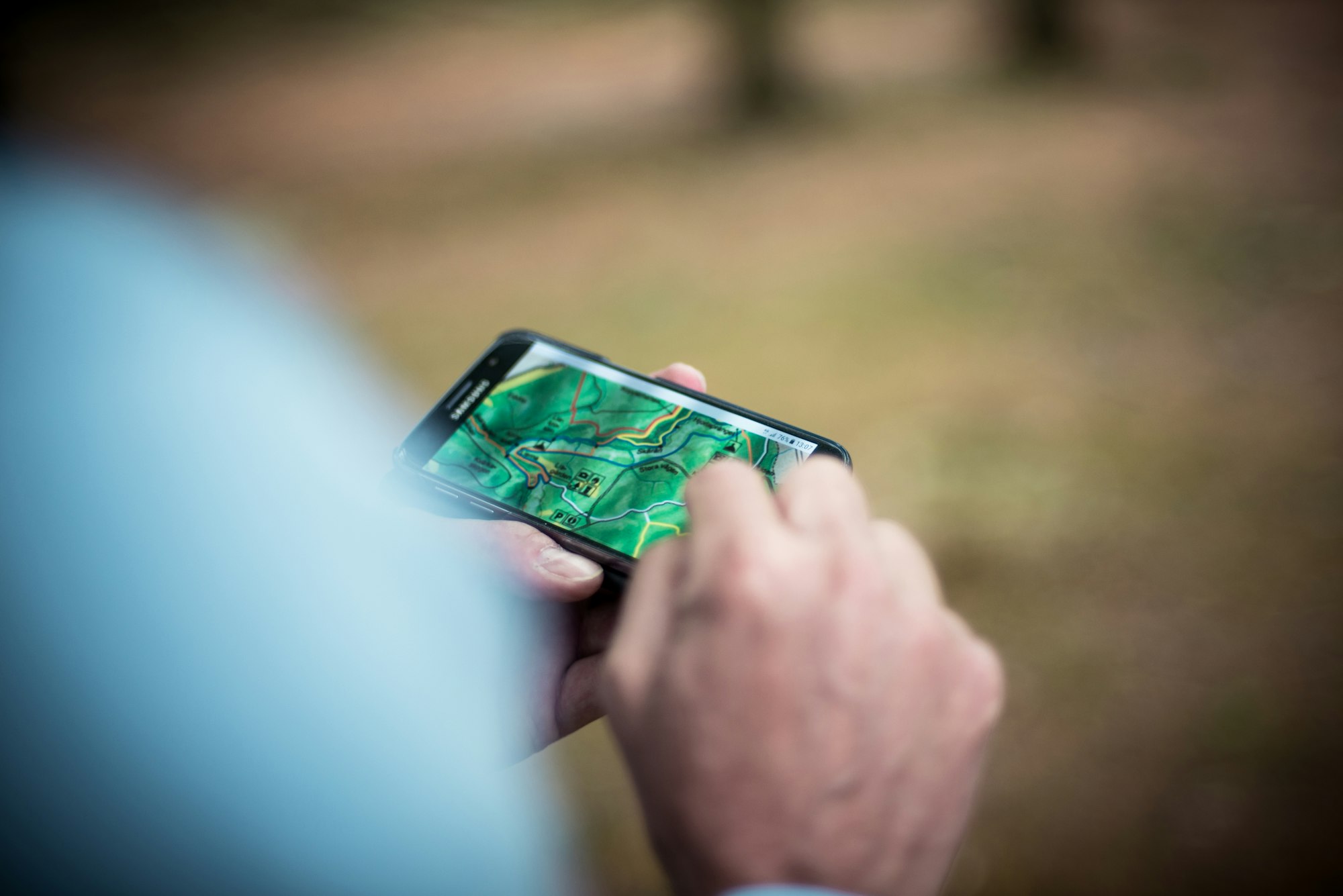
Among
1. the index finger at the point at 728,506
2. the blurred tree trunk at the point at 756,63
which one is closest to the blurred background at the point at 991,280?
the blurred tree trunk at the point at 756,63

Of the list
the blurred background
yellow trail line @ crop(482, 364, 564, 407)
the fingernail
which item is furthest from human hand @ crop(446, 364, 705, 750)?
the blurred background

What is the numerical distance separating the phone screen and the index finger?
1.72 ft

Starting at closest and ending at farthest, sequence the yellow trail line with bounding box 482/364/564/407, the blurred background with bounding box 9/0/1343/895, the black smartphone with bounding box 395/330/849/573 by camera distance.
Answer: the black smartphone with bounding box 395/330/849/573 → the yellow trail line with bounding box 482/364/564/407 → the blurred background with bounding box 9/0/1343/895

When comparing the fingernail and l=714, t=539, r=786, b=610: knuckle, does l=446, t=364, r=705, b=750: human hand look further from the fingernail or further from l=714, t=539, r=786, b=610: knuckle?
l=714, t=539, r=786, b=610: knuckle

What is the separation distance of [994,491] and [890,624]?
103 inches

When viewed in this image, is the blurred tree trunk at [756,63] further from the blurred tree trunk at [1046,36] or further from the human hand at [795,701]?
the human hand at [795,701]

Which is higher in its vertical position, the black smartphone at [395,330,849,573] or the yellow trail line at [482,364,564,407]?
the yellow trail line at [482,364,564,407]

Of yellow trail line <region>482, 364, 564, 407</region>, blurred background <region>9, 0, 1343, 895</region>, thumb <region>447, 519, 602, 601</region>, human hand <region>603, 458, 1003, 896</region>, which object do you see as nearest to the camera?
human hand <region>603, 458, 1003, 896</region>

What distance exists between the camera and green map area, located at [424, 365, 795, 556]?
1757mm

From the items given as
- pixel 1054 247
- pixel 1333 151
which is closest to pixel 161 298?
pixel 1054 247

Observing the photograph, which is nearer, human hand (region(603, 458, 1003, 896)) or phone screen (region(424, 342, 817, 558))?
human hand (region(603, 458, 1003, 896))

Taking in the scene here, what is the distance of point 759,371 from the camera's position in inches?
168

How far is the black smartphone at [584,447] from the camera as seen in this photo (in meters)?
1.76

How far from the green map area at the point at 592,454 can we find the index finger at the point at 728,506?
54 cm
